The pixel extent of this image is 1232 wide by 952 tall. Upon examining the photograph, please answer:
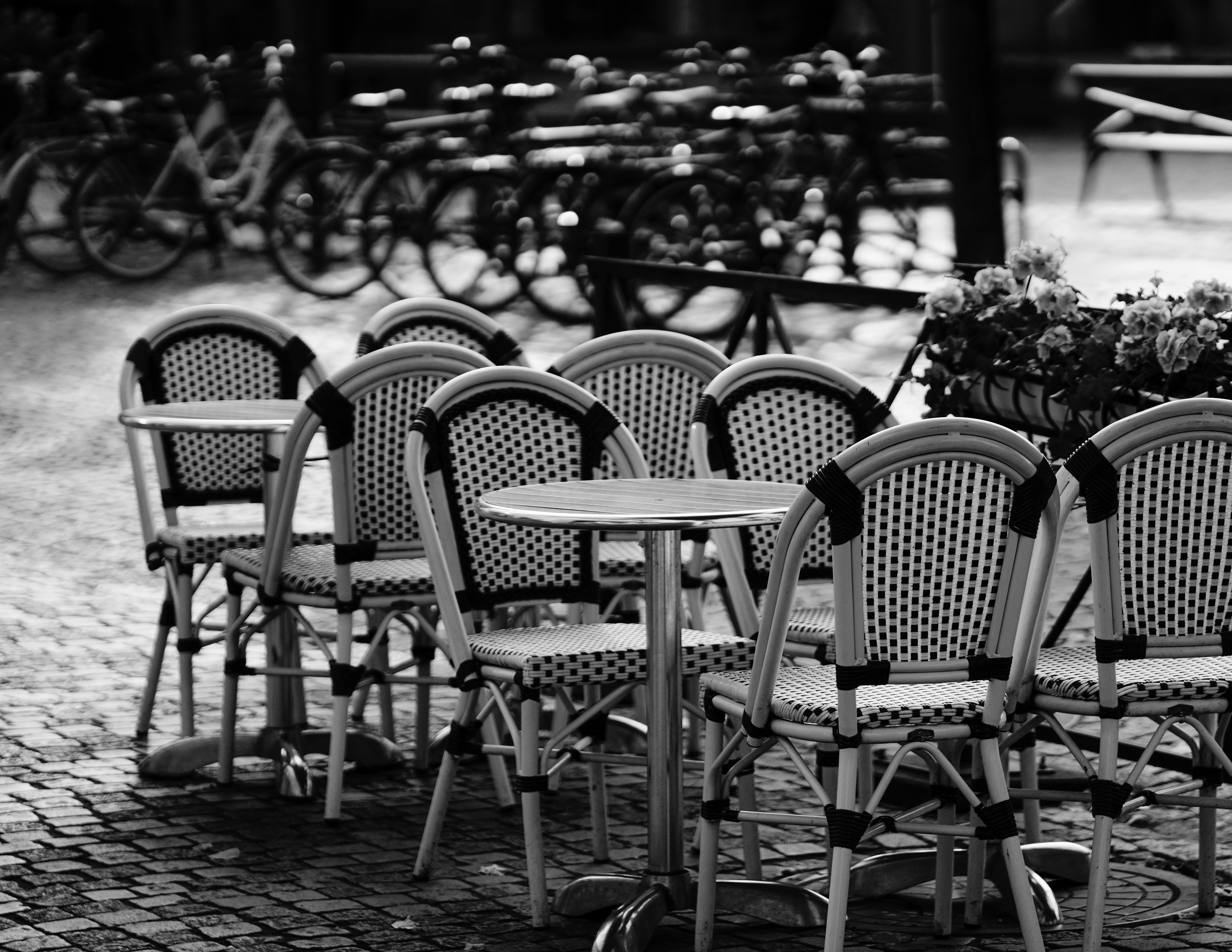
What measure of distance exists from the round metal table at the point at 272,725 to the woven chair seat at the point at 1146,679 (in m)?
2.08

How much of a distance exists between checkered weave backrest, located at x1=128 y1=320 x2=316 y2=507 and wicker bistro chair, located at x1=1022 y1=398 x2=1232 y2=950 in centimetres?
298

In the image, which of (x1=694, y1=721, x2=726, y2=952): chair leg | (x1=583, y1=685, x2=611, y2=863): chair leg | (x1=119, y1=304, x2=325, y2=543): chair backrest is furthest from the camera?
(x1=119, y1=304, x2=325, y2=543): chair backrest

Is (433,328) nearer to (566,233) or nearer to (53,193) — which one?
(566,233)

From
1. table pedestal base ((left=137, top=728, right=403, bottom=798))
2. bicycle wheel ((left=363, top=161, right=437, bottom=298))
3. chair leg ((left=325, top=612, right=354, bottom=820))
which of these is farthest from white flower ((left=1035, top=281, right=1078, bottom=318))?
bicycle wheel ((left=363, top=161, right=437, bottom=298))

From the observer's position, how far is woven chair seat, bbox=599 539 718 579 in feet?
19.4

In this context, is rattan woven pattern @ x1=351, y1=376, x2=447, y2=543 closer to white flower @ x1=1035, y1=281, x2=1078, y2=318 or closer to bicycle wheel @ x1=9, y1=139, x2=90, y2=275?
white flower @ x1=1035, y1=281, x2=1078, y2=318

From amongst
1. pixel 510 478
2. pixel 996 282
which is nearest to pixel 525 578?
pixel 510 478

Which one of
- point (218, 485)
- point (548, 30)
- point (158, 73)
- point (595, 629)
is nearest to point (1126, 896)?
point (595, 629)

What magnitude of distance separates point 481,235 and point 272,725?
28.4 feet

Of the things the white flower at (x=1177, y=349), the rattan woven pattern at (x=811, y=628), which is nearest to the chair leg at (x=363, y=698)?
the rattan woven pattern at (x=811, y=628)

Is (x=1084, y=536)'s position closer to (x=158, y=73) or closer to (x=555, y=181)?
(x=555, y=181)

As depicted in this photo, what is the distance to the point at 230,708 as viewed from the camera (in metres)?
5.72

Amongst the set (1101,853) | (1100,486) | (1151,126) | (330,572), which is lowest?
(1151,126)

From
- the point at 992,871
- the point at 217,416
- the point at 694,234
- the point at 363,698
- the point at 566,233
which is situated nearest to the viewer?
the point at 992,871
